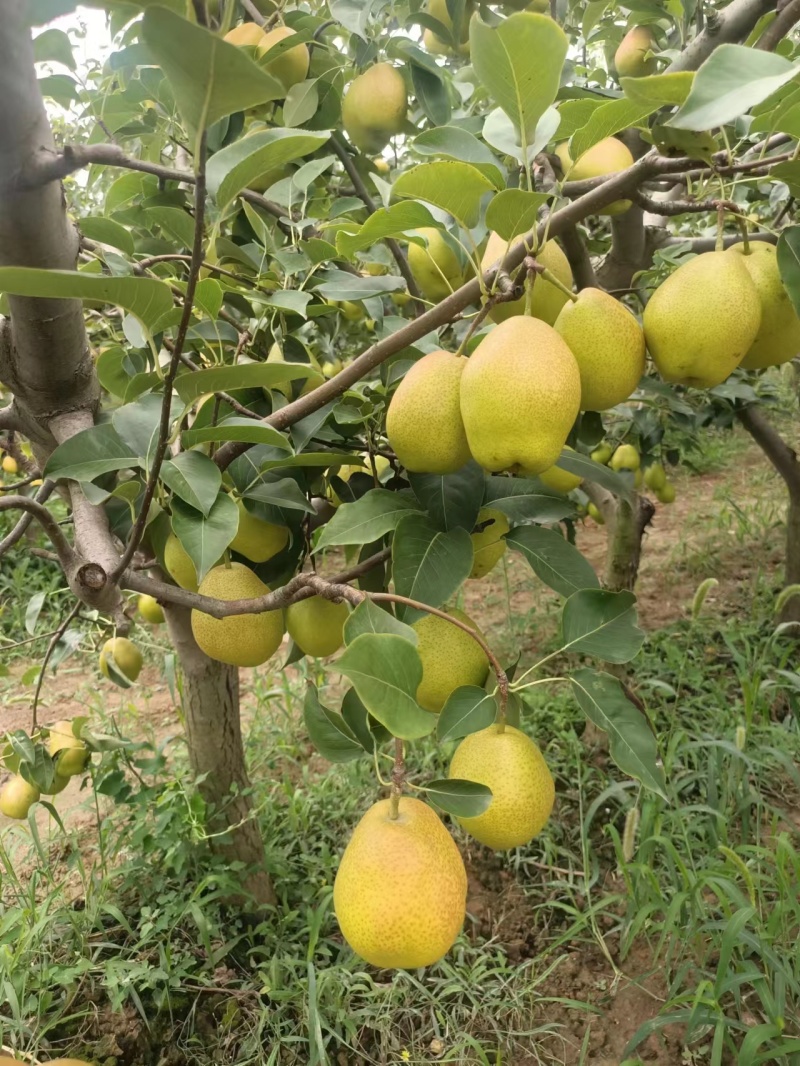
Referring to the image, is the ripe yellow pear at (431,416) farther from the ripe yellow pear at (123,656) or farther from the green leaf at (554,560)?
the ripe yellow pear at (123,656)

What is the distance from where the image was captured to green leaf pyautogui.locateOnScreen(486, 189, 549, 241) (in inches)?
24.1

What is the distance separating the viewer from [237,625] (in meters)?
0.89

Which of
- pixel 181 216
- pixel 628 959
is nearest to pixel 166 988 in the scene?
pixel 628 959

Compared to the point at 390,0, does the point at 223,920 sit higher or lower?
lower

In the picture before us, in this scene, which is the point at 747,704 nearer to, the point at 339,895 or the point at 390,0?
the point at 339,895

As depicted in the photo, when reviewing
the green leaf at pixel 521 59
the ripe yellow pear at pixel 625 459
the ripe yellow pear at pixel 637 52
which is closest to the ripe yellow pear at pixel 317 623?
the green leaf at pixel 521 59

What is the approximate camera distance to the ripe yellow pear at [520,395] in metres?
0.61

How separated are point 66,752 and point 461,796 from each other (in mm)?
1067

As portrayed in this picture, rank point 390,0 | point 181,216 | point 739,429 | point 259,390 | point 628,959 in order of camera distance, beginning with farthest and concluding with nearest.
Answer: point 739,429
point 628,959
point 390,0
point 259,390
point 181,216

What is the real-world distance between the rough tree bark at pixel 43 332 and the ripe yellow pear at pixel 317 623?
242 millimetres

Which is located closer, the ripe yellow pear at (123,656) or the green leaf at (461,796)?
the green leaf at (461,796)

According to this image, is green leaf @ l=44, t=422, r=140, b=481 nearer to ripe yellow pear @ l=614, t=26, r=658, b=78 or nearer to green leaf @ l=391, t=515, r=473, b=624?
green leaf @ l=391, t=515, r=473, b=624

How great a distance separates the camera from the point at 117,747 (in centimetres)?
147

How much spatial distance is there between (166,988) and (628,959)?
1004 mm
